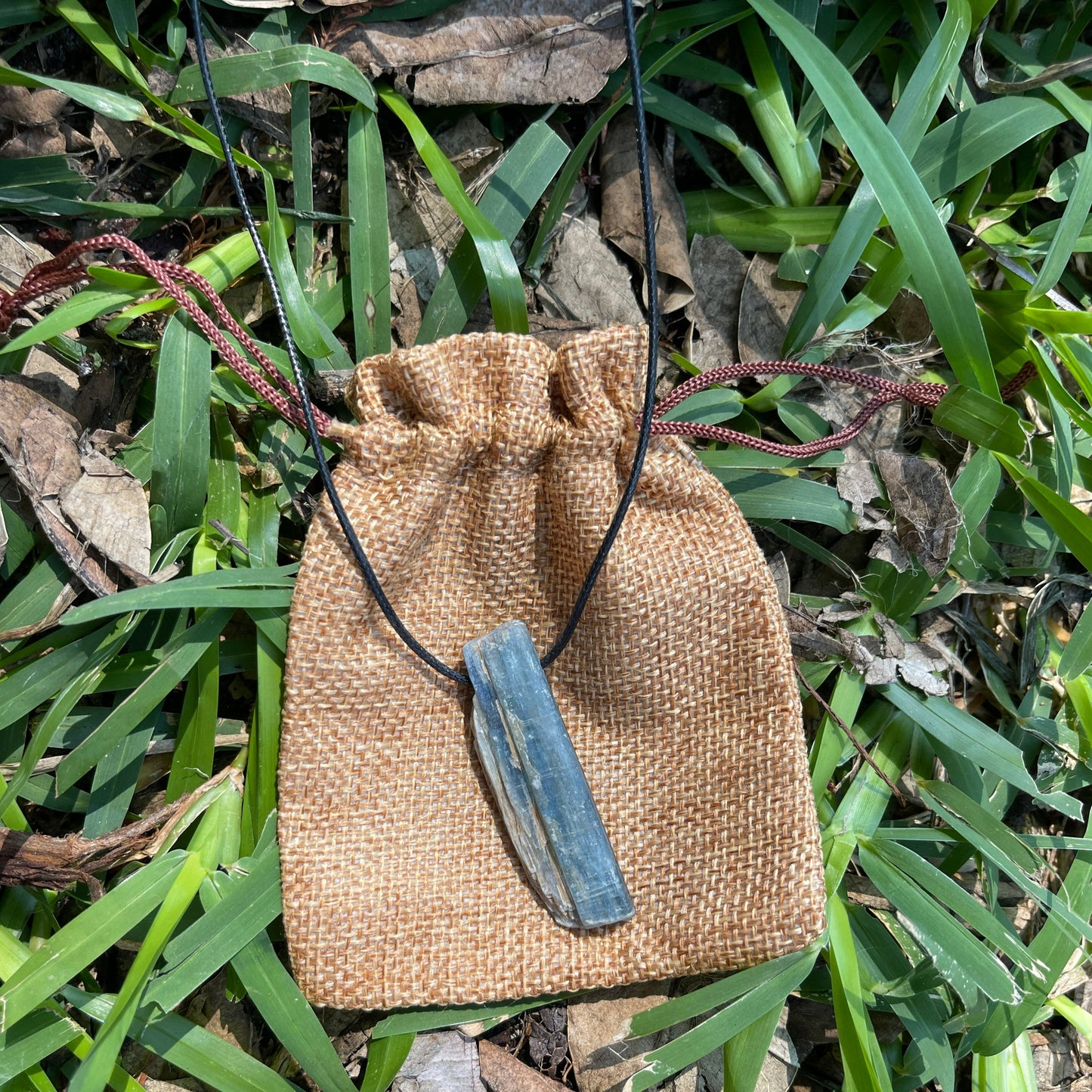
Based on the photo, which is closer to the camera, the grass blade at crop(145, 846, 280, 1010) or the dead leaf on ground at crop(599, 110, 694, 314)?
the grass blade at crop(145, 846, 280, 1010)

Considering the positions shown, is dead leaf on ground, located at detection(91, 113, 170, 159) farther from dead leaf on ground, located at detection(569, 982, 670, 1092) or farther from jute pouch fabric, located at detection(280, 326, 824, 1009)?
dead leaf on ground, located at detection(569, 982, 670, 1092)

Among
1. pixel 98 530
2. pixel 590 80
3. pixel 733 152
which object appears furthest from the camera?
pixel 733 152

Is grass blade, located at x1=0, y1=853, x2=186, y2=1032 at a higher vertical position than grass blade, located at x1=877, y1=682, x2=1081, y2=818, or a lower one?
lower

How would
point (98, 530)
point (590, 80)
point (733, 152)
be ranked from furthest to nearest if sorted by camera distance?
point (733, 152) → point (590, 80) → point (98, 530)

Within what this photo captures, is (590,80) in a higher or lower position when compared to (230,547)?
higher

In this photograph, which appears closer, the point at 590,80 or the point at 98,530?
the point at 98,530

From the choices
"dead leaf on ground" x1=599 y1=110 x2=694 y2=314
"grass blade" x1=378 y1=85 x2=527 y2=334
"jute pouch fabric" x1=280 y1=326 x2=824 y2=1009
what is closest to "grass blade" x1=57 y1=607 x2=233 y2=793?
"jute pouch fabric" x1=280 y1=326 x2=824 y2=1009

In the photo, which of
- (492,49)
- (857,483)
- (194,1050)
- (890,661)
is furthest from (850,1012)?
(492,49)

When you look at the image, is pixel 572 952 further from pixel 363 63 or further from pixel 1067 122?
pixel 1067 122

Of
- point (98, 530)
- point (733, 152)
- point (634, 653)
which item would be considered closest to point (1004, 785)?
point (634, 653)
